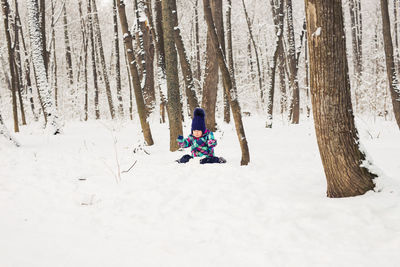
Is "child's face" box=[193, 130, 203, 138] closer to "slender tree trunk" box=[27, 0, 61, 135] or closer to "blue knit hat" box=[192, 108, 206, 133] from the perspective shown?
"blue knit hat" box=[192, 108, 206, 133]

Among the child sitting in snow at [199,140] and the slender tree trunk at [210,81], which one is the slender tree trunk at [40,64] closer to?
the slender tree trunk at [210,81]

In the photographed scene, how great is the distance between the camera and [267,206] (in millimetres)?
2975

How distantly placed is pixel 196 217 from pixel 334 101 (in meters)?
1.85

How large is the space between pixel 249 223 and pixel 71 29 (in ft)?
82.1

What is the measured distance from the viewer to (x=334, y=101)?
2695 mm

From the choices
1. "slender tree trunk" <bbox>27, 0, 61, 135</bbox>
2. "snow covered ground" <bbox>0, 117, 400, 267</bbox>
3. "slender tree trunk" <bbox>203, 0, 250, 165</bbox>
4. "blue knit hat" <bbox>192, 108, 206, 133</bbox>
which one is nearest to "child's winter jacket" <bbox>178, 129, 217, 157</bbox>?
"blue knit hat" <bbox>192, 108, 206, 133</bbox>

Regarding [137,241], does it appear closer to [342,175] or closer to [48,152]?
[342,175]

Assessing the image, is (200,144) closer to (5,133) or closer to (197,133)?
(197,133)

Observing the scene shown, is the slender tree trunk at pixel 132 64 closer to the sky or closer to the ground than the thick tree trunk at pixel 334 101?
closer to the sky

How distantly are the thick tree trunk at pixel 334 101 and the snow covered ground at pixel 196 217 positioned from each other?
0.26 m

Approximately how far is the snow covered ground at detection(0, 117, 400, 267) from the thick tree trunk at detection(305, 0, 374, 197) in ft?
0.84

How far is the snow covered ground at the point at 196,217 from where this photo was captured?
2078mm

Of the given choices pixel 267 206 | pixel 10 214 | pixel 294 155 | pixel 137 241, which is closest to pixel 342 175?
pixel 267 206

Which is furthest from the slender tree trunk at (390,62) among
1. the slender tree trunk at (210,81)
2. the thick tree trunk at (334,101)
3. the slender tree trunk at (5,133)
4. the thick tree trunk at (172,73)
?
the slender tree trunk at (5,133)
